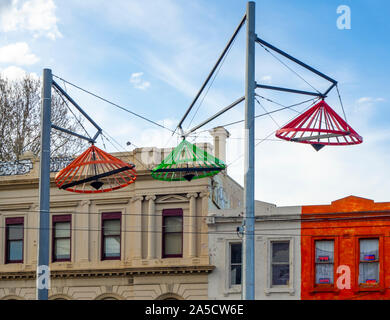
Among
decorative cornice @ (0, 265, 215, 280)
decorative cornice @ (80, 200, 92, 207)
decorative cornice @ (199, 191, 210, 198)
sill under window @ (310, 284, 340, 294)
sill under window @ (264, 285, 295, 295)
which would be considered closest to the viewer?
sill under window @ (310, 284, 340, 294)

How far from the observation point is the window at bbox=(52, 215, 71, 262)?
42.5 m

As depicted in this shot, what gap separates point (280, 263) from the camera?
128ft

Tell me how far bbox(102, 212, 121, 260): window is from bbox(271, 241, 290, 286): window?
25.4 feet

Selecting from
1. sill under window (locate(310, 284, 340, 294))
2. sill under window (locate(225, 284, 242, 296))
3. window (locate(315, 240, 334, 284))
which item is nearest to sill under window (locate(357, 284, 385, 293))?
sill under window (locate(310, 284, 340, 294))

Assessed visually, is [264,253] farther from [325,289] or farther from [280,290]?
[325,289]

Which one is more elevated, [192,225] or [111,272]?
[192,225]

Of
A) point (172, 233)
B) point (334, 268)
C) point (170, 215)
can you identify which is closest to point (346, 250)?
point (334, 268)

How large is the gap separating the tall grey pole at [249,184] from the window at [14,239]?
26.3 m

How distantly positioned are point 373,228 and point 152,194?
1060 cm

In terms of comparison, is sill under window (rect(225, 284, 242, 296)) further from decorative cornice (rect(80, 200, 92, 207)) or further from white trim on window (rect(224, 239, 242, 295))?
decorative cornice (rect(80, 200, 92, 207))

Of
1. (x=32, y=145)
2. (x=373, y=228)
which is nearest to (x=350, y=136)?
(x=373, y=228)

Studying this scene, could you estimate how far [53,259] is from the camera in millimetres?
42562

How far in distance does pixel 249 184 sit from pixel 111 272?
23.4 meters
